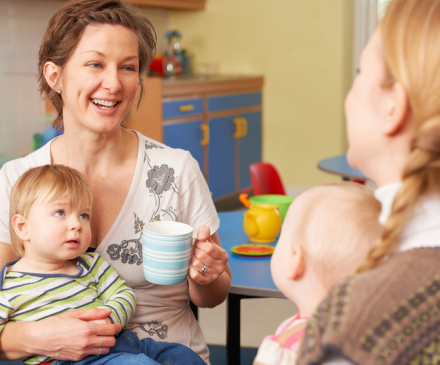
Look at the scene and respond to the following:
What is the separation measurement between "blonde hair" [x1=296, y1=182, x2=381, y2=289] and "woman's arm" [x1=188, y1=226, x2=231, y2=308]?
0.38 meters

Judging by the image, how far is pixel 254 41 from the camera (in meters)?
5.27

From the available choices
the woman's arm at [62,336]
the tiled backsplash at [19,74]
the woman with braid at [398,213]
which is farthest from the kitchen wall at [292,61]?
the woman with braid at [398,213]

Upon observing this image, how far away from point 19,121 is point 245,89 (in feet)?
6.80

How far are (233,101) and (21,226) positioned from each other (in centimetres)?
387

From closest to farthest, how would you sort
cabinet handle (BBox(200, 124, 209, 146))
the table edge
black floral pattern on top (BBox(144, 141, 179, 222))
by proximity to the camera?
the table edge < black floral pattern on top (BBox(144, 141, 179, 222)) < cabinet handle (BBox(200, 124, 209, 146))

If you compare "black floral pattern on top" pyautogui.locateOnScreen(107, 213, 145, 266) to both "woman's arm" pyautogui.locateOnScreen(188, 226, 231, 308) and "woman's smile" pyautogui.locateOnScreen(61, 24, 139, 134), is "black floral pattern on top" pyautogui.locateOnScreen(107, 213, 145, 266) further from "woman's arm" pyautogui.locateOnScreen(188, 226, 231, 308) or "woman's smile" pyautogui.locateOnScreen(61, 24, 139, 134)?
"woman's smile" pyautogui.locateOnScreen(61, 24, 139, 134)

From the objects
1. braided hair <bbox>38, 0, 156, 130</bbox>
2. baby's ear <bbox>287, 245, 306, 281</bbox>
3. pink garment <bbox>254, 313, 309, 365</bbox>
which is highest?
braided hair <bbox>38, 0, 156, 130</bbox>

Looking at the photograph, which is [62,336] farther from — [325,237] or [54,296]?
[325,237]

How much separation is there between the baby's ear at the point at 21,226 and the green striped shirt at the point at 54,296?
0.08m

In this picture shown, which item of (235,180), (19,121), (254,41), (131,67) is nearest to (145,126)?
(19,121)

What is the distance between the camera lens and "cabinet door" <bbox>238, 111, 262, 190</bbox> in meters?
5.14

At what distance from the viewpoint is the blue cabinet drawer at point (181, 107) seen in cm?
425

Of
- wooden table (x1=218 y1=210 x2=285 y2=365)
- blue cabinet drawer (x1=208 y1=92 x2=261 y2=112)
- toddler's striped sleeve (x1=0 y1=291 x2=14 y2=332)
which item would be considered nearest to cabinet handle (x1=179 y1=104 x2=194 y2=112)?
blue cabinet drawer (x1=208 y1=92 x2=261 y2=112)

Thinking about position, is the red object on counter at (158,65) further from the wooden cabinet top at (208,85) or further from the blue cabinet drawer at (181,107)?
the blue cabinet drawer at (181,107)
